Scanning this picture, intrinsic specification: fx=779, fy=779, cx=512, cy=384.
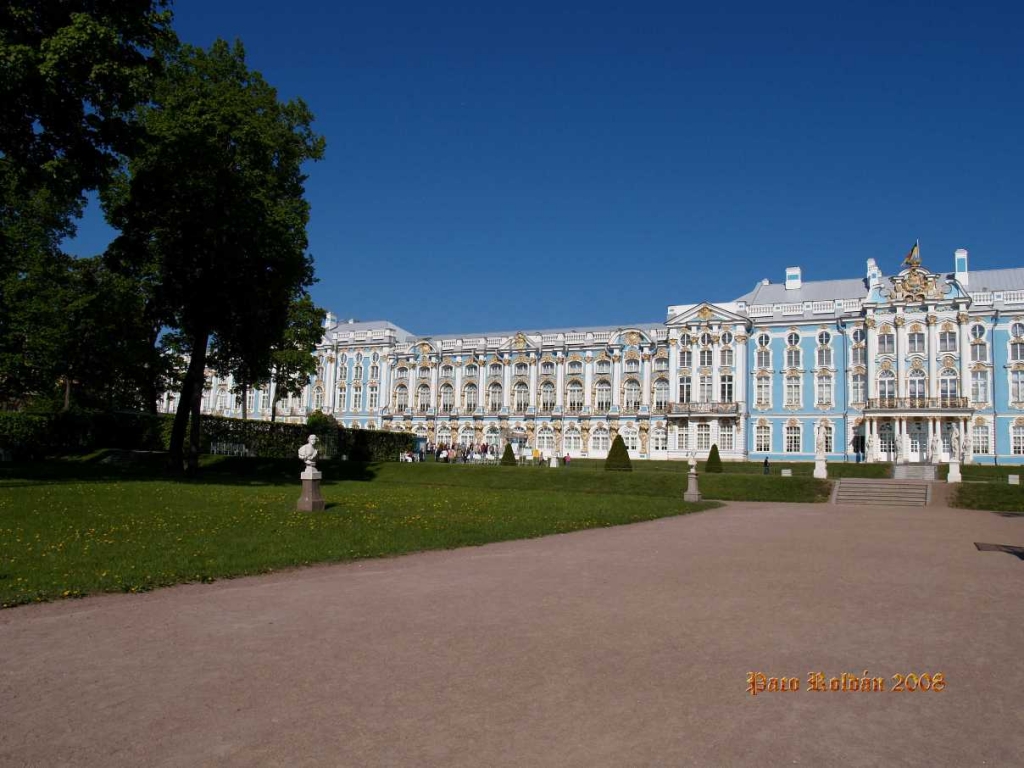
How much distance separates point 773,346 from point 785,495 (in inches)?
1316

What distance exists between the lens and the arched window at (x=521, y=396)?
76.4m

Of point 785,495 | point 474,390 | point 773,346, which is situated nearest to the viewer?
point 785,495

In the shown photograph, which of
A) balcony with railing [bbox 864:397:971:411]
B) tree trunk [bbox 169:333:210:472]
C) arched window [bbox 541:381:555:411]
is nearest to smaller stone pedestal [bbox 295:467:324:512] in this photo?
tree trunk [bbox 169:333:210:472]

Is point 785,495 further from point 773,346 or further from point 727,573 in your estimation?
point 773,346

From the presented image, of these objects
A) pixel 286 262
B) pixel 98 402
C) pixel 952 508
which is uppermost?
pixel 286 262

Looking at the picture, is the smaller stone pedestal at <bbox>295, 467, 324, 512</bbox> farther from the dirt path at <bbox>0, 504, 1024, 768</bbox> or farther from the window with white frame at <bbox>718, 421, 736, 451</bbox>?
the window with white frame at <bbox>718, 421, 736, 451</bbox>

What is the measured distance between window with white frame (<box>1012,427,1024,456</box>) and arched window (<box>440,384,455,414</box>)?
48035mm

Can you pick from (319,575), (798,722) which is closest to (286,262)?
(319,575)

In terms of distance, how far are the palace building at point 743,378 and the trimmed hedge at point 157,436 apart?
28.9 feet

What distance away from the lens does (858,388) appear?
61906 mm

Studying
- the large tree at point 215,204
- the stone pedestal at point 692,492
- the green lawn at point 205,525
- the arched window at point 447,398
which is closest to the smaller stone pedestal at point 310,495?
the green lawn at point 205,525

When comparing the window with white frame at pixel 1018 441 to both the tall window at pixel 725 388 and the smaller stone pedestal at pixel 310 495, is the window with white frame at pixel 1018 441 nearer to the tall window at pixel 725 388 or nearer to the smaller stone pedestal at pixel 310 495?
the tall window at pixel 725 388

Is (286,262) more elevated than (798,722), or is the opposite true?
(286,262)

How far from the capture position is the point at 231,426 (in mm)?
50344
